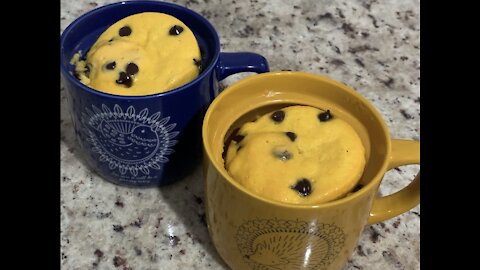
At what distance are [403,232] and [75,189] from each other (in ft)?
1.25

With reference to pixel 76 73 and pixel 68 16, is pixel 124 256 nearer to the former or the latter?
pixel 76 73

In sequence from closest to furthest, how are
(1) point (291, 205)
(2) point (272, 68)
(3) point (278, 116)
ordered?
(1) point (291, 205)
(3) point (278, 116)
(2) point (272, 68)

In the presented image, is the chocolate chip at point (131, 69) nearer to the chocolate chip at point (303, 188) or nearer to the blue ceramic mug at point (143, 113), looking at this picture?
the blue ceramic mug at point (143, 113)

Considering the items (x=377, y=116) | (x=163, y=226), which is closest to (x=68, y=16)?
(x=163, y=226)

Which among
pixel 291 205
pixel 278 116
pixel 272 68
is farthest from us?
pixel 272 68

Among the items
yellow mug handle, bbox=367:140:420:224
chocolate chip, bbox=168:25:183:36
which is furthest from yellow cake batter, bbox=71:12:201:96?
yellow mug handle, bbox=367:140:420:224

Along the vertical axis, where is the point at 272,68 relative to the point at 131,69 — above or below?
below

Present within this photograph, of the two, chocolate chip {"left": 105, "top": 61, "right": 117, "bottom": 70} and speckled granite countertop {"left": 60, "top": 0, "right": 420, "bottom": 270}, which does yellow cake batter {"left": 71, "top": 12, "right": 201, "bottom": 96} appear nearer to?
chocolate chip {"left": 105, "top": 61, "right": 117, "bottom": 70}

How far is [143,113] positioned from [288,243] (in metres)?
0.19

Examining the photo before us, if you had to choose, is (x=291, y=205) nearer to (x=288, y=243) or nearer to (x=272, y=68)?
(x=288, y=243)

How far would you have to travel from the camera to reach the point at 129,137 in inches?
22.5

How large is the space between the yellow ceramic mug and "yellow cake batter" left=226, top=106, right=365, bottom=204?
0.06 ft

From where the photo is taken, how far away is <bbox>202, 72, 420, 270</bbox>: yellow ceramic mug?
47 cm

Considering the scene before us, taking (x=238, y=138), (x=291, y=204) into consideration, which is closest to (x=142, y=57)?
(x=238, y=138)
